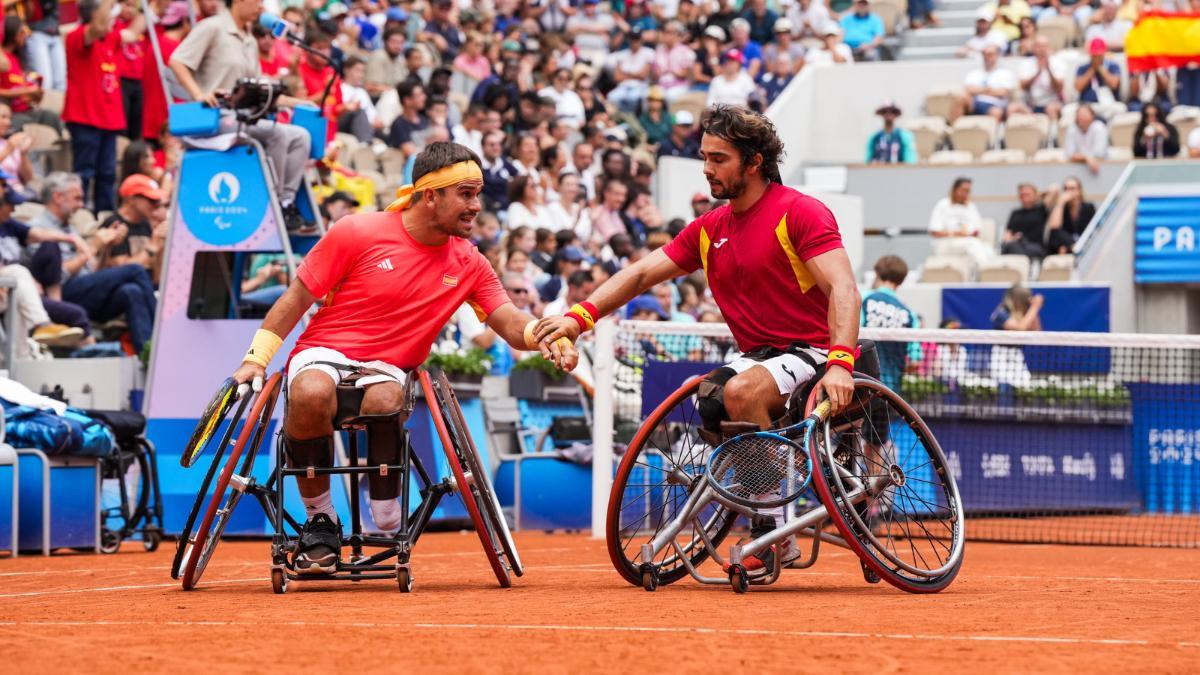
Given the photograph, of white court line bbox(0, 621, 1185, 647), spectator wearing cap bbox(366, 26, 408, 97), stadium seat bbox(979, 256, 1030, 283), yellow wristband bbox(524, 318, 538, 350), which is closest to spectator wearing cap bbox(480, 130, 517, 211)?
spectator wearing cap bbox(366, 26, 408, 97)

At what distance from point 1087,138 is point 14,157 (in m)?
12.8

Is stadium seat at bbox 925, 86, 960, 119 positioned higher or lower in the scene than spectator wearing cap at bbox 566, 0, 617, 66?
lower

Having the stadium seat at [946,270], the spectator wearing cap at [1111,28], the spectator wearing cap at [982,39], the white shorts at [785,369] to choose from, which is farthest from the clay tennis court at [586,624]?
the spectator wearing cap at [982,39]

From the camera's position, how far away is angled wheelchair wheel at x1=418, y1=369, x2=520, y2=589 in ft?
24.5

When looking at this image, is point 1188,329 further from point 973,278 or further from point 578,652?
point 578,652

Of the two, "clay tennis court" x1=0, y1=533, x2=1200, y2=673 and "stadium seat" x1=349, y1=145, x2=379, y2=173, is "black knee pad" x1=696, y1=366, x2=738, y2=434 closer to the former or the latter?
"clay tennis court" x1=0, y1=533, x2=1200, y2=673

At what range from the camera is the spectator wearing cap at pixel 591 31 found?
2653cm

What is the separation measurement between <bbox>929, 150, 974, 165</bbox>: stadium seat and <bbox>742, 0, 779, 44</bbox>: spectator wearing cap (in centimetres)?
493

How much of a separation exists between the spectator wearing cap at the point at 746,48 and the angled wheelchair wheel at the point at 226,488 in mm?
19288

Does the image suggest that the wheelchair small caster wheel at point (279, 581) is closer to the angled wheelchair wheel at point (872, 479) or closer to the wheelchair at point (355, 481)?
the wheelchair at point (355, 481)

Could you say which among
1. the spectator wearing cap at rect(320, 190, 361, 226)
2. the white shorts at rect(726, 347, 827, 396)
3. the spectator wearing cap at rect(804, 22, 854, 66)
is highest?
the spectator wearing cap at rect(804, 22, 854, 66)

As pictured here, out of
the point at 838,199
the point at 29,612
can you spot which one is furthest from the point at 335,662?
the point at 838,199

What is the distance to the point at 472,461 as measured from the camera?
24.9 feet

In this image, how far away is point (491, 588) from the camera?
7703mm
